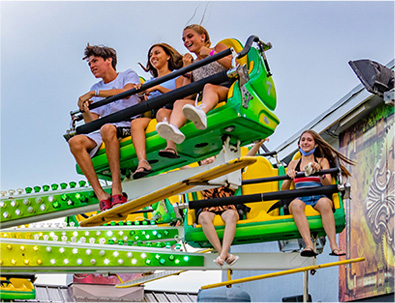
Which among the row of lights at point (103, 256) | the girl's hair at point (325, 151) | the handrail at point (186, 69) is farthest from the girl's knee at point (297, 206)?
the handrail at point (186, 69)

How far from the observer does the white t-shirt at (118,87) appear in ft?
20.5

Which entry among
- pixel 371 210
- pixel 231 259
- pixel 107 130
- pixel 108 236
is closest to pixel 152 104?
pixel 107 130

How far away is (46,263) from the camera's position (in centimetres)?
645

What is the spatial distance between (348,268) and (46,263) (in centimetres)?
447

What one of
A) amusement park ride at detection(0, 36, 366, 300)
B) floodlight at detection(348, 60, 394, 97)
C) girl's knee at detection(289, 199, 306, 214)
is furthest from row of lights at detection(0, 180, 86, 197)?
floodlight at detection(348, 60, 394, 97)

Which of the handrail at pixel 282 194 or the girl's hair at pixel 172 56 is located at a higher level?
the girl's hair at pixel 172 56

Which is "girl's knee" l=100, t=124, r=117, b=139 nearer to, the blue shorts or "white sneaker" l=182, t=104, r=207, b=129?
"white sneaker" l=182, t=104, r=207, b=129

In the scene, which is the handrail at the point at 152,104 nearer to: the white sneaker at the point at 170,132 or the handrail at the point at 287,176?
the white sneaker at the point at 170,132

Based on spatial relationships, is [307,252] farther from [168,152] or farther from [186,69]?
[186,69]

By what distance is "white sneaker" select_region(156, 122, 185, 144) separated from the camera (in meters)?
5.18

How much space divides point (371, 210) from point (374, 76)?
170 centimetres

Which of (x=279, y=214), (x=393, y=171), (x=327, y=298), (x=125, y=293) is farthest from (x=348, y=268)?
(x=125, y=293)

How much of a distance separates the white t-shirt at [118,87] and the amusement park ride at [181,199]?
10.3 inches

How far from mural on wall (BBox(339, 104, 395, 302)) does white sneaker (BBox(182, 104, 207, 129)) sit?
13.3ft
